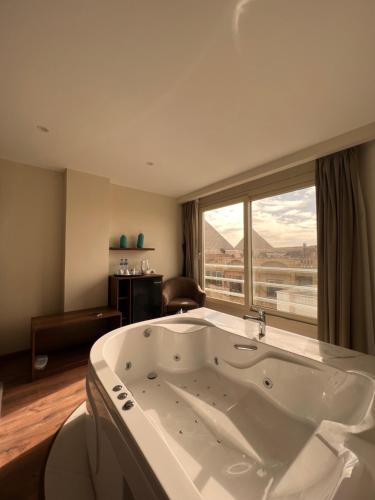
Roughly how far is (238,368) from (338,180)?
207 cm

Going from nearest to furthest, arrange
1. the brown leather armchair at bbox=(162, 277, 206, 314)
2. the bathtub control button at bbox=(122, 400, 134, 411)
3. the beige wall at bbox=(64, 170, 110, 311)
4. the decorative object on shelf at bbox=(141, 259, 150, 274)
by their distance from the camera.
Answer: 1. the bathtub control button at bbox=(122, 400, 134, 411)
2. the beige wall at bbox=(64, 170, 110, 311)
3. the brown leather armchair at bbox=(162, 277, 206, 314)
4. the decorative object on shelf at bbox=(141, 259, 150, 274)

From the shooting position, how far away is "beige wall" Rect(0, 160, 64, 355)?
253 cm

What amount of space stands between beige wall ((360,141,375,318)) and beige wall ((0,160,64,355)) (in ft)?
11.7

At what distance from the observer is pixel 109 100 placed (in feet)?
5.08

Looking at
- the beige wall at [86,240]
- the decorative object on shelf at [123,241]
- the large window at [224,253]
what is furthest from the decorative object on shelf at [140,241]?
the large window at [224,253]

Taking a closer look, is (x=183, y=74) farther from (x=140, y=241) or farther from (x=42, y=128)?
(x=140, y=241)

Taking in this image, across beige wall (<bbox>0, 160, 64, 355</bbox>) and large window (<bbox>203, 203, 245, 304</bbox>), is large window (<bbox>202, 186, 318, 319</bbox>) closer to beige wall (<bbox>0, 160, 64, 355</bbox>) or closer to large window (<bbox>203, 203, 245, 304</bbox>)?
large window (<bbox>203, 203, 245, 304</bbox>)

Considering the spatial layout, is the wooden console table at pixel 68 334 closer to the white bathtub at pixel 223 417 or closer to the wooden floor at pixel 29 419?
the wooden floor at pixel 29 419

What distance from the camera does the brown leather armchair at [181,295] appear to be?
320cm

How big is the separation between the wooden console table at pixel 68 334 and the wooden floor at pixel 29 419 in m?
0.18

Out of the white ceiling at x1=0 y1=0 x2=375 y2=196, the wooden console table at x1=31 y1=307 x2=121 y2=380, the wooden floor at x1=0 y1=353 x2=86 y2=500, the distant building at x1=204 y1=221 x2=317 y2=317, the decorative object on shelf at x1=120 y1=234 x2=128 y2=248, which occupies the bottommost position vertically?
the wooden floor at x1=0 y1=353 x2=86 y2=500

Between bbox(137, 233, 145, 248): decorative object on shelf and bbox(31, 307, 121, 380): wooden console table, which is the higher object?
bbox(137, 233, 145, 248): decorative object on shelf

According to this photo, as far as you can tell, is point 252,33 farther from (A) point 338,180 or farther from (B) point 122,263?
(B) point 122,263

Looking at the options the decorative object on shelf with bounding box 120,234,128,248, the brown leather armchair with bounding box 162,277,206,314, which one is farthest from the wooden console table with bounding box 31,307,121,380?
the decorative object on shelf with bounding box 120,234,128,248
